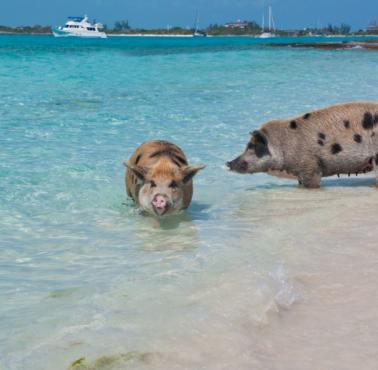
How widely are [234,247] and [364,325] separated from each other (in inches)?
87.6

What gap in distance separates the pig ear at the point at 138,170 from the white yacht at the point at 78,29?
5880 inches

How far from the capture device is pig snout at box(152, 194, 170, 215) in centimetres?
701

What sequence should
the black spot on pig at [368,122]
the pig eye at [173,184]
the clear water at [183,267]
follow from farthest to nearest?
the black spot on pig at [368,122]
the pig eye at [173,184]
the clear water at [183,267]

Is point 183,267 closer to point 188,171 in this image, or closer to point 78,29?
point 188,171

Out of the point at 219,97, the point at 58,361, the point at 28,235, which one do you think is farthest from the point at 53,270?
the point at 219,97

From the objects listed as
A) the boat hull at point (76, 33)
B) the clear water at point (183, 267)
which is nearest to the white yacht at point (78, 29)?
the boat hull at point (76, 33)

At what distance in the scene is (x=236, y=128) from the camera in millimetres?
15344

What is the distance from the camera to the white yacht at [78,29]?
15125 cm

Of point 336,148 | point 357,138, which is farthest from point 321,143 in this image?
point 357,138

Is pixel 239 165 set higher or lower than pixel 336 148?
lower

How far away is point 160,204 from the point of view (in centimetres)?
700

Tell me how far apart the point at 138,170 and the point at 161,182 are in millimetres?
310

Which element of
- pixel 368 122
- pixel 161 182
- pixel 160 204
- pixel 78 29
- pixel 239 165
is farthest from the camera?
pixel 78 29

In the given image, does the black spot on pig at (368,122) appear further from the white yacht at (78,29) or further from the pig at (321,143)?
the white yacht at (78,29)
